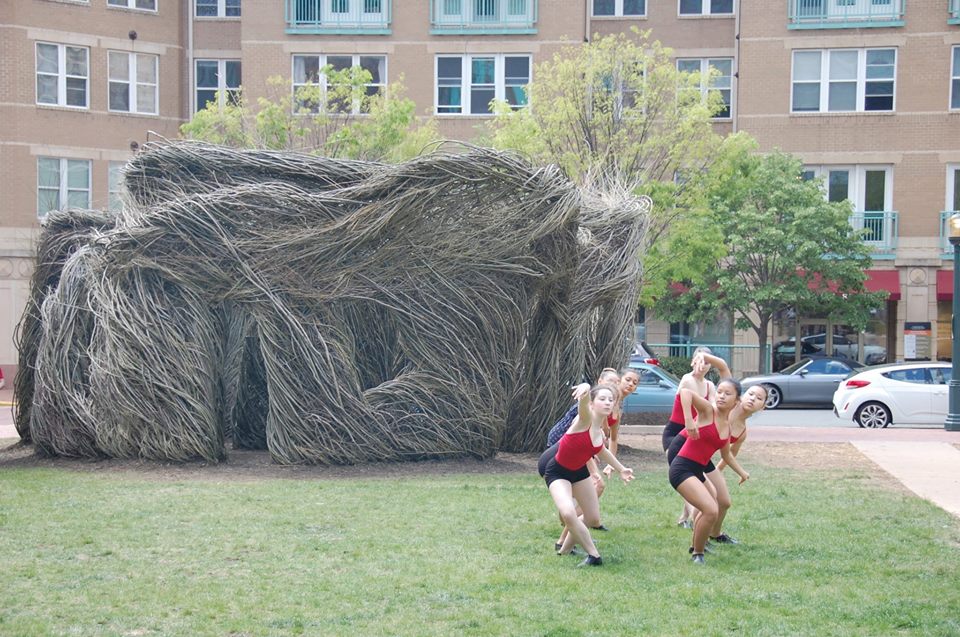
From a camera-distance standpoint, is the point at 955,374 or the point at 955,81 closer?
the point at 955,374

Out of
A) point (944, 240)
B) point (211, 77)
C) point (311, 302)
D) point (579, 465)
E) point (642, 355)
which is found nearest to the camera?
point (579, 465)

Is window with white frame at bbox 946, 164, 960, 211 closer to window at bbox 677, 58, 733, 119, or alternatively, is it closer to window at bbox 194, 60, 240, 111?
window at bbox 677, 58, 733, 119

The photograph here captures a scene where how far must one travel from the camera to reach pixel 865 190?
1262 inches

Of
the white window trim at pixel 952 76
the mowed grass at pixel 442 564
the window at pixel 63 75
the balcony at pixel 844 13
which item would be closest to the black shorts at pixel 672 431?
the mowed grass at pixel 442 564

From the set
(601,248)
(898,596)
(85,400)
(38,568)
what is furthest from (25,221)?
(898,596)

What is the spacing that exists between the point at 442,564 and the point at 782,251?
2257 centimetres

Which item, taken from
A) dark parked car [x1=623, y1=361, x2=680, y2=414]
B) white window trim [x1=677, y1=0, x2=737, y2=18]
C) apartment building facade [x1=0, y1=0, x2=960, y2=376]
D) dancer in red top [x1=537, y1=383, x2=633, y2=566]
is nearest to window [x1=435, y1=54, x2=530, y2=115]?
apartment building facade [x1=0, y1=0, x2=960, y2=376]

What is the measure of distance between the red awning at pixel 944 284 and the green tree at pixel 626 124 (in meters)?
10.5

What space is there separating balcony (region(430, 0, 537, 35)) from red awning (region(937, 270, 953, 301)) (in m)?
13.0

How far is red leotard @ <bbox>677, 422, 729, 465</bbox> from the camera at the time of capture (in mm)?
8062

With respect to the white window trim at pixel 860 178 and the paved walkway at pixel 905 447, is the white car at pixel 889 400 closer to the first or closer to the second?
the paved walkway at pixel 905 447

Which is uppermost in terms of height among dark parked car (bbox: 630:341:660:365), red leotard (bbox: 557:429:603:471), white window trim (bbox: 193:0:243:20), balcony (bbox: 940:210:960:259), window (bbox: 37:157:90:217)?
white window trim (bbox: 193:0:243:20)

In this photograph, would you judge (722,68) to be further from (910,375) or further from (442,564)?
(442,564)

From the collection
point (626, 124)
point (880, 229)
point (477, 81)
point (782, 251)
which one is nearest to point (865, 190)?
point (880, 229)
